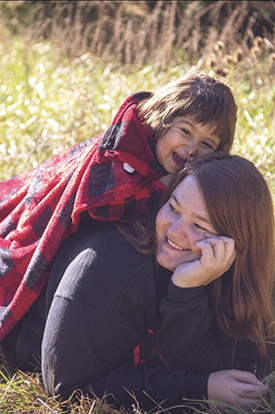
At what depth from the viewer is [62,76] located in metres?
6.05

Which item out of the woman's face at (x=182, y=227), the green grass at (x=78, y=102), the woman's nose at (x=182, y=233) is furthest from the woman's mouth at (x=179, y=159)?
the green grass at (x=78, y=102)

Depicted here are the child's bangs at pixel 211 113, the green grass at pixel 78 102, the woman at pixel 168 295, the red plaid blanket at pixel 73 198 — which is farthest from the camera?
the green grass at pixel 78 102

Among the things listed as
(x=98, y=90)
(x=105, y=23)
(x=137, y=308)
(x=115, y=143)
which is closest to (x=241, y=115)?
(x=98, y=90)

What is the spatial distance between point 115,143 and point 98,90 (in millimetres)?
3395

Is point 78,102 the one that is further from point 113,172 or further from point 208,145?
point 113,172

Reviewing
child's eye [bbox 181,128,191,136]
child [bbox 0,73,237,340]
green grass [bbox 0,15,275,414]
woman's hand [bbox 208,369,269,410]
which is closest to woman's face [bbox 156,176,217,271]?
child [bbox 0,73,237,340]

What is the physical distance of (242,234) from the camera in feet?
7.28

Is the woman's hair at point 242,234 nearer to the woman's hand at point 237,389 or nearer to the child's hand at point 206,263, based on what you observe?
the child's hand at point 206,263

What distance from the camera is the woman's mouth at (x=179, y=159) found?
246cm

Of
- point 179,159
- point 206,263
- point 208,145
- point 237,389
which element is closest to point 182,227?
point 206,263

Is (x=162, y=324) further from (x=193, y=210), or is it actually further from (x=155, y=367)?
(x=193, y=210)

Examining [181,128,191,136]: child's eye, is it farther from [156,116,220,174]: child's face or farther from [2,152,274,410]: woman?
[2,152,274,410]: woman

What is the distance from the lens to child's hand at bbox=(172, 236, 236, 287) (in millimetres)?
2125

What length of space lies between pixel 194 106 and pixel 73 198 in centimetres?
68
